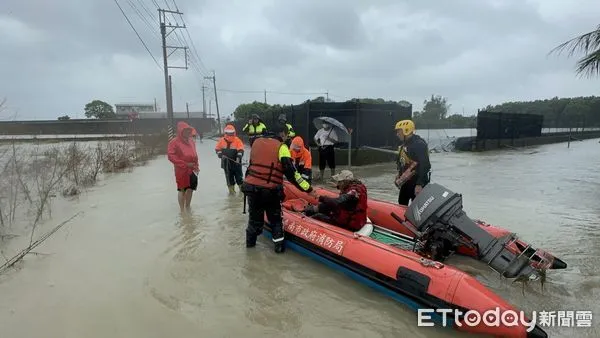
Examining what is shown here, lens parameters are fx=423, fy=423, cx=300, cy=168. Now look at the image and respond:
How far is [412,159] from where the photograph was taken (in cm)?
541

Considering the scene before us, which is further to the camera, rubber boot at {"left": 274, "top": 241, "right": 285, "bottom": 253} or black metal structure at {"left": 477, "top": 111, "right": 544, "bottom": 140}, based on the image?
black metal structure at {"left": 477, "top": 111, "right": 544, "bottom": 140}

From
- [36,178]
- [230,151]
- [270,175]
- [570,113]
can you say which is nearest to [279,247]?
[270,175]

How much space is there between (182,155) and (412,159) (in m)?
3.60

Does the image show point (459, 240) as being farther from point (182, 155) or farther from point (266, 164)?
point (182, 155)

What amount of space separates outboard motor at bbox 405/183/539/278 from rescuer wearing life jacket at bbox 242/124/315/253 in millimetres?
1341

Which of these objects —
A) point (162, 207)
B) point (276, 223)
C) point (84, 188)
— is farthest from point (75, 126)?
point (276, 223)

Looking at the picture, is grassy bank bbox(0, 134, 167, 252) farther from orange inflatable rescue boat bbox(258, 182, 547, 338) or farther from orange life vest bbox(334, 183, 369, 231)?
orange life vest bbox(334, 183, 369, 231)

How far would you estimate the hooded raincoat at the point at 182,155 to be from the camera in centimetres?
678

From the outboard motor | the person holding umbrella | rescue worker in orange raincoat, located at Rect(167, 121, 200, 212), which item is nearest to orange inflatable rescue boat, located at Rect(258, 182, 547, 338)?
the outboard motor

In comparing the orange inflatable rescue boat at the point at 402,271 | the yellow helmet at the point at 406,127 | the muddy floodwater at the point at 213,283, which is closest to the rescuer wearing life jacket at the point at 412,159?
the yellow helmet at the point at 406,127

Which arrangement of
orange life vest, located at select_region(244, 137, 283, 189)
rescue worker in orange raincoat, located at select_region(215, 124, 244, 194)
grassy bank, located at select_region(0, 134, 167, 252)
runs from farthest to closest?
rescue worker in orange raincoat, located at select_region(215, 124, 244, 194) < grassy bank, located at select_region(0, 134, 167, 252) < orange life vest, located at select_region(244, 137, 283, 189)

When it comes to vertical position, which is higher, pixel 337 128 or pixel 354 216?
pixel 337 128

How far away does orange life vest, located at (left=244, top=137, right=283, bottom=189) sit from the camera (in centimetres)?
484

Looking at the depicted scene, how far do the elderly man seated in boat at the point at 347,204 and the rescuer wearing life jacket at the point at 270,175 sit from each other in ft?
1.18
